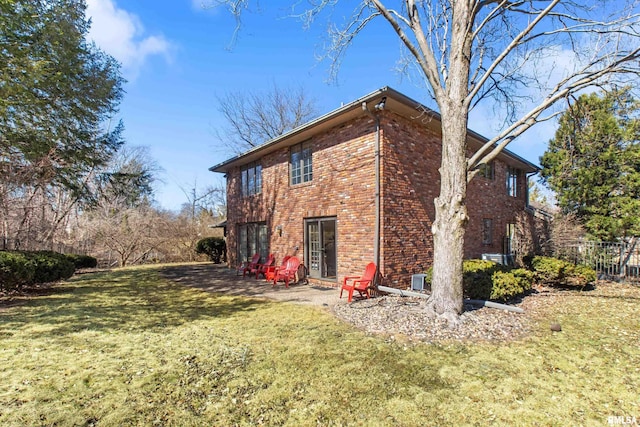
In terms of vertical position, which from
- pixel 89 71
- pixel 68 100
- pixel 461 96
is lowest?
pixel 461 96

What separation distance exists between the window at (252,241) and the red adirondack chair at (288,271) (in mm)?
2397

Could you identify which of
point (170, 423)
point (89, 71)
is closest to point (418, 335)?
point (170, 423)

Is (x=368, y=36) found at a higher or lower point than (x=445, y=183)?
higher

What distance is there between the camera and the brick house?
790 cm

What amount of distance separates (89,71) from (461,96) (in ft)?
39.7

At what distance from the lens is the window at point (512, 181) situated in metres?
14.7

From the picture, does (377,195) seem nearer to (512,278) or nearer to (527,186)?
(512,278)

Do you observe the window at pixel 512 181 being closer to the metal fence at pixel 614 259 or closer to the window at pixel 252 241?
the metal fence at pixel 614 259

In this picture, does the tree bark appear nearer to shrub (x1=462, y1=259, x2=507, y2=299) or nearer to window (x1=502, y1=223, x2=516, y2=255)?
shrub (x1=462, y1=259, x2=507, y2=299)

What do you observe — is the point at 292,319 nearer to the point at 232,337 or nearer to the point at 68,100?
the point at 232,337

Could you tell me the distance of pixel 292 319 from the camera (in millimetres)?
5773

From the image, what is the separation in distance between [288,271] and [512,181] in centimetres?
1269

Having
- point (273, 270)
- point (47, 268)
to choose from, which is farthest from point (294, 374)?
point (47, 268)

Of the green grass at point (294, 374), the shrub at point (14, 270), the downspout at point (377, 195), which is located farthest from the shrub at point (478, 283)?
the shrub at point (14, 270)
